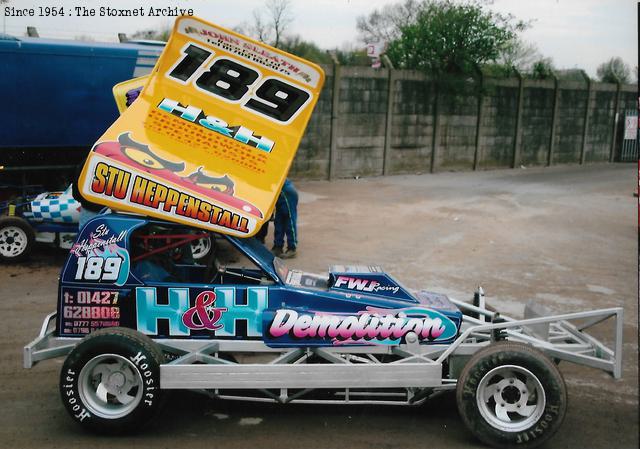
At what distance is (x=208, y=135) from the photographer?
5.45m

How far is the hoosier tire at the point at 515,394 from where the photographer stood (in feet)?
15.2

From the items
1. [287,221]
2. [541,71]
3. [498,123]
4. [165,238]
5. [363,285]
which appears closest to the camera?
[165,238]

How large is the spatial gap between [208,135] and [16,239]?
5.85m

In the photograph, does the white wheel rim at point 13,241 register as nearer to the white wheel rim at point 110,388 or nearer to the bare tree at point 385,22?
the white wheel rim at point 110,388

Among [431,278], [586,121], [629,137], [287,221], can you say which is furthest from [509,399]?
[629,137]

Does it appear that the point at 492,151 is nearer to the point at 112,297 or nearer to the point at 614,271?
the point at 614,271

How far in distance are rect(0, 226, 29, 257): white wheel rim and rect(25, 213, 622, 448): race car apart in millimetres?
5418

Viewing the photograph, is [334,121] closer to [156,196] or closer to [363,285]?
[363,285]

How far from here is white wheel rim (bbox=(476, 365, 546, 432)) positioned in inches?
185

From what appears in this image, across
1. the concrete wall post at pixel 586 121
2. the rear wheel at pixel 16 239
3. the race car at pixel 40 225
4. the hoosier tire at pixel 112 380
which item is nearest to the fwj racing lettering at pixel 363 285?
the hoosier tire at pixel 112 380

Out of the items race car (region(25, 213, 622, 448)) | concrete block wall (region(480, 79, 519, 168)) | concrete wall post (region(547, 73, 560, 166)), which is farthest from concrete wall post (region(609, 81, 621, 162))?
race car (region(25, 213, 622, 448))

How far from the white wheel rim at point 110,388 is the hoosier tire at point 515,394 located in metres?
2.27

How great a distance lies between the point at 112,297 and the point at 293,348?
1.35m

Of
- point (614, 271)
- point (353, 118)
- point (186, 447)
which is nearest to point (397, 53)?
point (353, 118)
